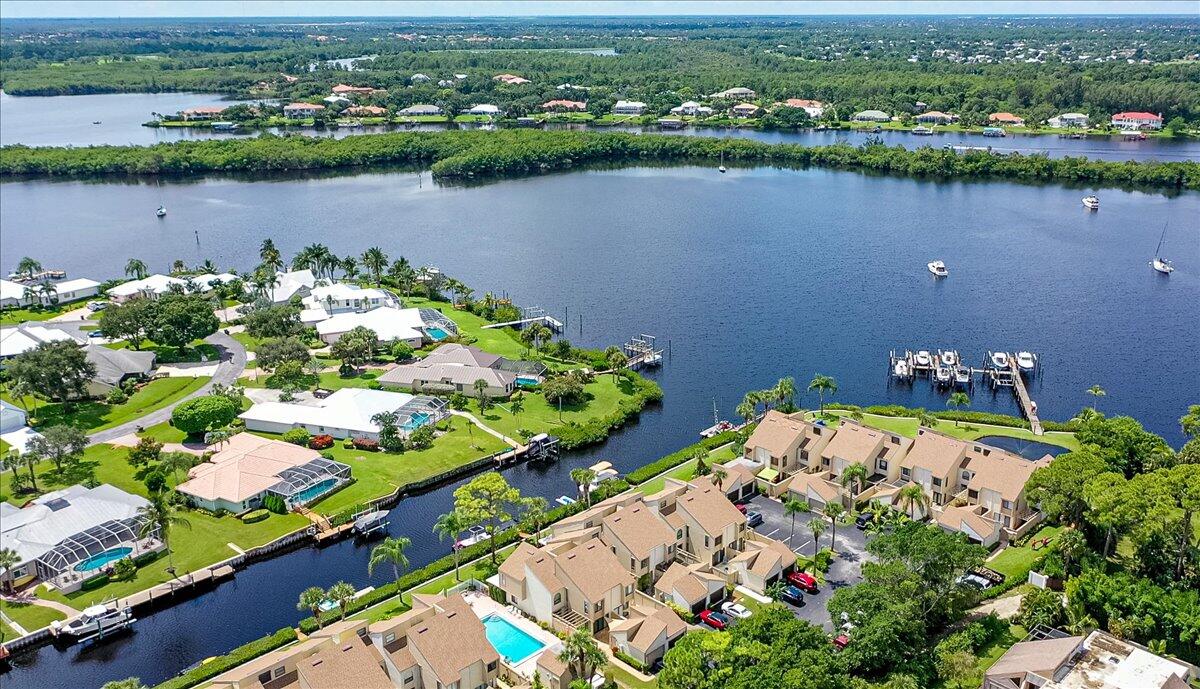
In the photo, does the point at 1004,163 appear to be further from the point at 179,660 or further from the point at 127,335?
the point at 179,660

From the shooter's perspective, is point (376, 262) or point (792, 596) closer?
point (792, 596)

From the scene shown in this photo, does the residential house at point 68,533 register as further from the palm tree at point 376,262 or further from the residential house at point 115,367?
the palm tree at point 376,262

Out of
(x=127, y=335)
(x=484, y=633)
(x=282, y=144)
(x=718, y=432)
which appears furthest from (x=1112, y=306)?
(x=282, y=144)

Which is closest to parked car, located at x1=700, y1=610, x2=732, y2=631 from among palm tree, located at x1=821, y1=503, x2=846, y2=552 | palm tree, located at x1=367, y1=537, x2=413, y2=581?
palm tree, located at x1=821, y1=503, x2=846, y2=552

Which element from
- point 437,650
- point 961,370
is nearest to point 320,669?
point 437,650

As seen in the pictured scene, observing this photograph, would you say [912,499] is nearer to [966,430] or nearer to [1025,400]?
[966,430]

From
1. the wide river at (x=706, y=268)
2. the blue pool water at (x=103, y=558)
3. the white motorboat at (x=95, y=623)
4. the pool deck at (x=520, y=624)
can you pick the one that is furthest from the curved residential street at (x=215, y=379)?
the pool deck at (x=520, y=624)

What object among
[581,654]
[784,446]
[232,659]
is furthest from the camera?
[784,446]
